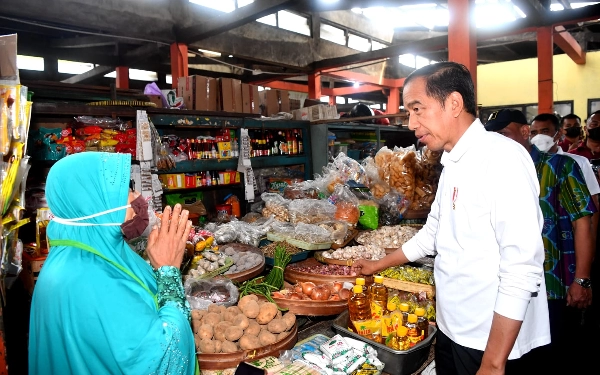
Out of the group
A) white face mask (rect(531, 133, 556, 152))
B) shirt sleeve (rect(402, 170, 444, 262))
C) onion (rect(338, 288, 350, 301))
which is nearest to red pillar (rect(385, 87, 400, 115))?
white face mask (rect(531, 133, 556, 152))

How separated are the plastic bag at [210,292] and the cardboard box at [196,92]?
9.31 ft

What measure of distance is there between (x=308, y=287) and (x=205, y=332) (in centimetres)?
84

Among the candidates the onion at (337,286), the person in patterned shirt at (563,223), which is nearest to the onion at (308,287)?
the onion at (337,286)

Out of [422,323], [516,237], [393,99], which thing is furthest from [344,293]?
[393,99]

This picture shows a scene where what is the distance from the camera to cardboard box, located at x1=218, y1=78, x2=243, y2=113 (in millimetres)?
5051

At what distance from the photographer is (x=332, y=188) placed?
4676mm

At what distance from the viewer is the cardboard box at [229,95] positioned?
5.05m

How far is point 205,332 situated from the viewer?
6.57 feet

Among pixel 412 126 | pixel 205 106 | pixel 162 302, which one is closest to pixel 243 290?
pixel 162 302

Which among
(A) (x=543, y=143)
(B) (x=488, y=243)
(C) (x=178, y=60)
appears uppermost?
(C) (x=178, y=60)

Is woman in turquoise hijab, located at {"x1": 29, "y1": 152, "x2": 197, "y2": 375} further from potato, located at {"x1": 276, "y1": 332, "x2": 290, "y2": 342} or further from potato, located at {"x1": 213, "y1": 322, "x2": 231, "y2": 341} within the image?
potato, located at {"x1": 276, "y1": 332, "x2": 290, "y2": 342}

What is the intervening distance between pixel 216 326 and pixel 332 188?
2.80 metres

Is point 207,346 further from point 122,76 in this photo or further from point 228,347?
point 122,76

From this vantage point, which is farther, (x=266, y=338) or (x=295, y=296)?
(x=295, y=296)
